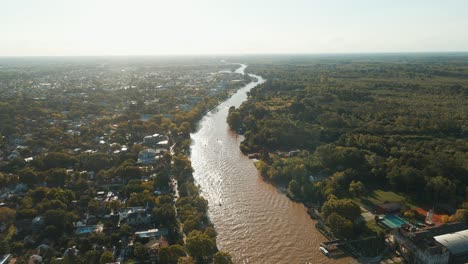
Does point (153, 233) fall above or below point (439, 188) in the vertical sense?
below

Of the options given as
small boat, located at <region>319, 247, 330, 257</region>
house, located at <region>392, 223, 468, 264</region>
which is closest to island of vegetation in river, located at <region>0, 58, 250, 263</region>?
small boat, located at <region>319, 247, 330, 257</region>

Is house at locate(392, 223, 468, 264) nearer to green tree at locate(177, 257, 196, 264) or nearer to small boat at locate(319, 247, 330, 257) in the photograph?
small boat at locate(319, 247, 330, 257)

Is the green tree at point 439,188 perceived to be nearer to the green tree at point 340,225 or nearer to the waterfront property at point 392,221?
the waterfront property at point 392,221

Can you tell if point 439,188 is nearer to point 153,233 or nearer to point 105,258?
point 153,233

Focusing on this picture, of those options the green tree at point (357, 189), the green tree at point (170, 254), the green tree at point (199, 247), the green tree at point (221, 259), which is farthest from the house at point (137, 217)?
the green tree at point (357, 189)

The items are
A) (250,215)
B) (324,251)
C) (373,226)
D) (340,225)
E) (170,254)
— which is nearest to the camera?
(170,254)

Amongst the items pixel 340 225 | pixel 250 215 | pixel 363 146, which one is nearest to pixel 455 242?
pixel 340 225

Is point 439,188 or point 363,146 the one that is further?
point 363,146

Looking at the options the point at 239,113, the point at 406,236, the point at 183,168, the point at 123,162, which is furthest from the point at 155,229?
the point at 239,113

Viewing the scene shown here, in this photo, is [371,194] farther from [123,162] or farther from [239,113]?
[239,113]
